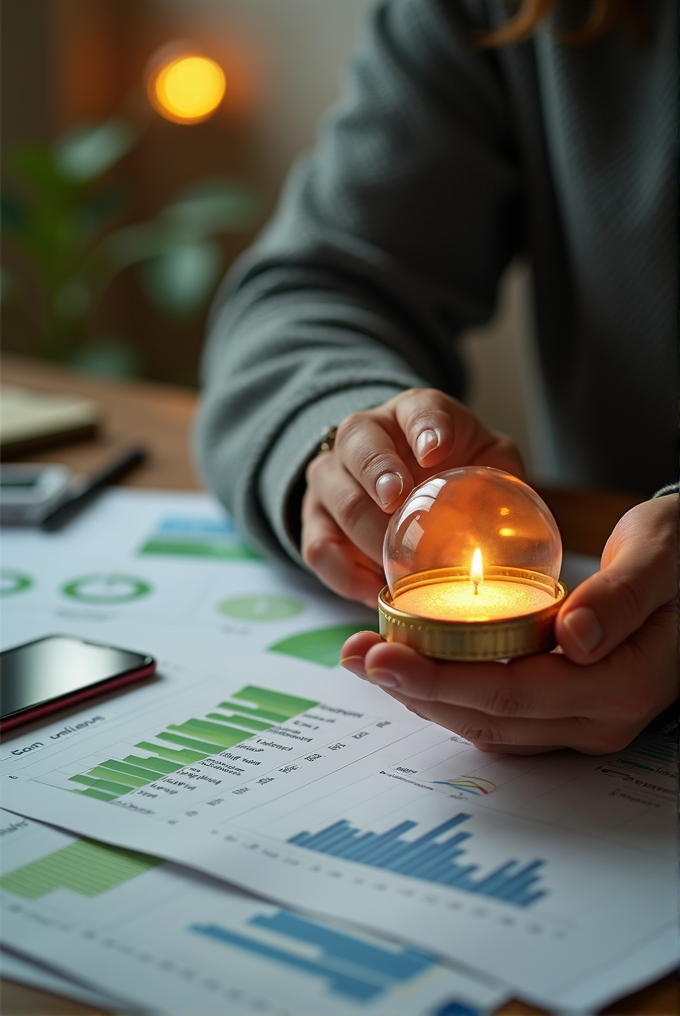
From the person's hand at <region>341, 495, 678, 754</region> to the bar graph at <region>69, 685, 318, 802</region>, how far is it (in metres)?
0.08

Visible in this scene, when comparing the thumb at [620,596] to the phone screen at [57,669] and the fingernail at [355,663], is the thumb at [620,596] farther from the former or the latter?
the phone screen at [57,669]

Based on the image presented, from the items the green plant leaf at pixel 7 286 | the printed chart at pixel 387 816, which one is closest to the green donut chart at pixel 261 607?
the printed chart at pixel 387 816

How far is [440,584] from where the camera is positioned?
1.38 ft

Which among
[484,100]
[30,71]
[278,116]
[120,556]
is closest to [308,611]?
[120,556]

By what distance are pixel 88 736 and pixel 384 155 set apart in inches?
23.9

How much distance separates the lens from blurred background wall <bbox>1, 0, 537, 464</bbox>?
214 cm

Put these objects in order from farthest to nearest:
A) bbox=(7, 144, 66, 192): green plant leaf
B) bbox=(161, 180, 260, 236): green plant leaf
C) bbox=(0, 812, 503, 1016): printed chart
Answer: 1. bbox=(161, 180, 260, 236): green plant leaf
2. bbox=(7, 144, 66, 192): green plant leaf
3. bbox=(0, 812, 503, 1016): printed chart

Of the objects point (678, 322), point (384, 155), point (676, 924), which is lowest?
point (676, 924)

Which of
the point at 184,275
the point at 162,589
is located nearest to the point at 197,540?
the point at 162,589

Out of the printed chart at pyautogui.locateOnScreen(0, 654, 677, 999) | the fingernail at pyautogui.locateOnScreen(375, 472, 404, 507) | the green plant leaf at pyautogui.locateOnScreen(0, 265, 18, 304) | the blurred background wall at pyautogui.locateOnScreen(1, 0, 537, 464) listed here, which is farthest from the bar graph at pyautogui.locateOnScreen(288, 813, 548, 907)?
Result: the green plant leaf at pyautogui.locateOnScreen(0, 265, 18, 304)

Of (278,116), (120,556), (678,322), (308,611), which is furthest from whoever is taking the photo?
(278,116)

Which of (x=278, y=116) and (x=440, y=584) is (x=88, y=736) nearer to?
(x=440, y=584)

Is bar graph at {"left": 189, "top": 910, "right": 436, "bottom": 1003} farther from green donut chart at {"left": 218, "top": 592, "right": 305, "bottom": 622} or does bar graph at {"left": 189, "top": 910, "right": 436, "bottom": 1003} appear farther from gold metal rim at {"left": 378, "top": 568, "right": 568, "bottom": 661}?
green donut chart at {"left": 218, "top": 592, "right": 305, "bottom": 622}

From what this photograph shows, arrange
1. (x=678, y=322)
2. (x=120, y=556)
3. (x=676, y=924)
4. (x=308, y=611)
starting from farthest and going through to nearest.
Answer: (x=678, y=322)
(x=120, y=556)
(x=308, y=611)
(x=676, y=924)
